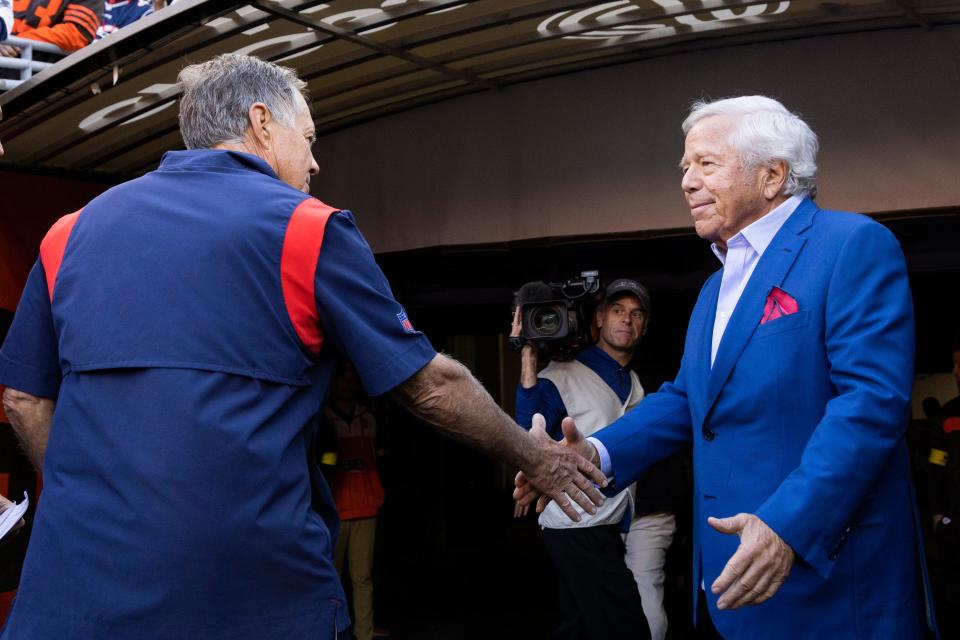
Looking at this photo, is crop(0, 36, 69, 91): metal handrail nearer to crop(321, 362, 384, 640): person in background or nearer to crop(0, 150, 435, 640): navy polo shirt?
crop(321, 362, 384, 640): person in background

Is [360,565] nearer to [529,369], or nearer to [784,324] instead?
[529,369]

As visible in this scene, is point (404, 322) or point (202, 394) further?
point (404, 322)

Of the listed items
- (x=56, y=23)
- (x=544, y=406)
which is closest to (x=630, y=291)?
(x=544, y=406)

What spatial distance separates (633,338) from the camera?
5.73 m

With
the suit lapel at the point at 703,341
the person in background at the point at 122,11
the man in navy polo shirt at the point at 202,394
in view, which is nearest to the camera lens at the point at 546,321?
the suit lapel at the point at 703,341

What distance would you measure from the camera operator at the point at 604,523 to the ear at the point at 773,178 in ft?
7.54

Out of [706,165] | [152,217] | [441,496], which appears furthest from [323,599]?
[441,496]

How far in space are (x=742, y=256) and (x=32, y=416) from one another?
1752 millimetres

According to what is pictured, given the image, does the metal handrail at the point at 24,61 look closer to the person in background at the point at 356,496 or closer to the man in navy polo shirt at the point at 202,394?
the person in background at the point at 356,496

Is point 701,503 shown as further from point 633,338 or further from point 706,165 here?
point 633,338

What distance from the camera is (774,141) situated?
2.79 m

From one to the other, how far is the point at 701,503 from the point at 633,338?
3025 mm

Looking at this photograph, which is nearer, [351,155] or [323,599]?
[323,599]

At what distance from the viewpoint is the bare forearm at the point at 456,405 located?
2.18 metres
